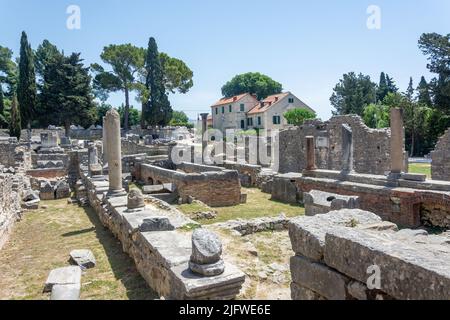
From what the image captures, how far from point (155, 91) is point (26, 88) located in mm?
15058

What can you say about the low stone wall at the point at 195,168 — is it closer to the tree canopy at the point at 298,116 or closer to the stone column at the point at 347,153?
the stone column at the point at 347,153

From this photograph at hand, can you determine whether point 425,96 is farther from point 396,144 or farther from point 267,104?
point 396,144

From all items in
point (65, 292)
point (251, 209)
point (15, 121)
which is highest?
point (15, 121)

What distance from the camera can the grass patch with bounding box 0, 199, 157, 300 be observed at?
A: 601 centimetres

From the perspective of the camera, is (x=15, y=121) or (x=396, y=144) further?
(x=15, y=121)

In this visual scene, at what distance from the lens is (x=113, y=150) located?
11.2 m

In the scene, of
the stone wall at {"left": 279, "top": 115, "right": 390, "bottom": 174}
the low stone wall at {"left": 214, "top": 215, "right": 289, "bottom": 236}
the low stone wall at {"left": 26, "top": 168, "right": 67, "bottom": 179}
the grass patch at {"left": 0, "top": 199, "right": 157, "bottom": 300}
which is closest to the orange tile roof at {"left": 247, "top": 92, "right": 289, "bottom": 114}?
the stone wall at {"left": 279, "top": 115, "right": 390, "bottom": 174}

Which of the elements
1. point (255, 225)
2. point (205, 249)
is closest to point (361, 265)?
point (205, 249)

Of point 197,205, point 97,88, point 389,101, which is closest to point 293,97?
point 389,101

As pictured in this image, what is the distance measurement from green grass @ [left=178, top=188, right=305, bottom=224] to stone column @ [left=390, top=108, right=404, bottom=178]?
3180 millimetres

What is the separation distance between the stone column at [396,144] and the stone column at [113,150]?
837 centimetres

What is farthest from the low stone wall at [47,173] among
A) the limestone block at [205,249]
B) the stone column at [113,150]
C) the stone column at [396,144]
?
the limestone block at [205,249]

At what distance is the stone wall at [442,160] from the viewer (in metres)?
17.9

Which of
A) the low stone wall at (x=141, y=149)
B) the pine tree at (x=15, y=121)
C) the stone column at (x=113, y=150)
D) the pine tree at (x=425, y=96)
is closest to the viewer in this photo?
the stone column at (x=113, y=150)
